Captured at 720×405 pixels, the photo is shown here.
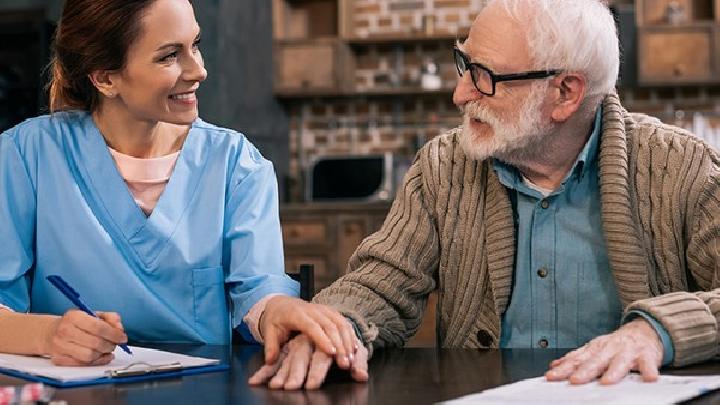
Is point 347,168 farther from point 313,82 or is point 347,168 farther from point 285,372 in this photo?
point 285,372

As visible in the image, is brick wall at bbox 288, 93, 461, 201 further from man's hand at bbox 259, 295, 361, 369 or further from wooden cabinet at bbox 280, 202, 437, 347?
man's hand at bbox 259, 295, 361, 369

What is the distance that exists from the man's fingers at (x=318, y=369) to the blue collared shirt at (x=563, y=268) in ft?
1.96

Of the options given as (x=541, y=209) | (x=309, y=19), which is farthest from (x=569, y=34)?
(x=309, y=19)

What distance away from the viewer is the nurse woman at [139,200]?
1787 mm

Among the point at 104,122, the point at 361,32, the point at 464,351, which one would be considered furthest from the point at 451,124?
the point at 464,351

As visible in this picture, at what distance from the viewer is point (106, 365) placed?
137cm

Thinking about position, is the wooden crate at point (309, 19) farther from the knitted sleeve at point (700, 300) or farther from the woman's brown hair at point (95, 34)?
the knitted sleeve at point (700, 300)

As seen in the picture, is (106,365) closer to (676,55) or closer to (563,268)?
(563,268)

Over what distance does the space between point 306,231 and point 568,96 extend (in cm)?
375

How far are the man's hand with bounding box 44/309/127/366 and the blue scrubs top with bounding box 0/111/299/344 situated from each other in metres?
0.38

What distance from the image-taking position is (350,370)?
127 cm

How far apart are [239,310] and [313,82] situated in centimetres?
421

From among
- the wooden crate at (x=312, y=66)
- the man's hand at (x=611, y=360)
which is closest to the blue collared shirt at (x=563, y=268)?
the man's hand at (x=611, y=360)

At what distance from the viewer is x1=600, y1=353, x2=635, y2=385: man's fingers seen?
46.6 inches
